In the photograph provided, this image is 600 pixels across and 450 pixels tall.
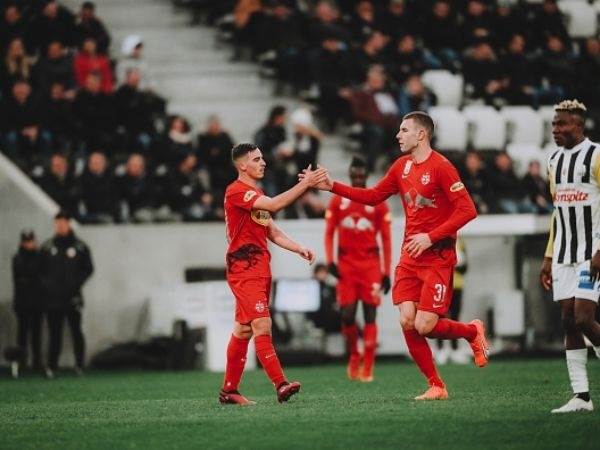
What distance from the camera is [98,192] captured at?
20844mm

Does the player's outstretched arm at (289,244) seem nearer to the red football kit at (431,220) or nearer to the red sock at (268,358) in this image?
the red football kit at (431,220)

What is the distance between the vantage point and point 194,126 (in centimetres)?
2420

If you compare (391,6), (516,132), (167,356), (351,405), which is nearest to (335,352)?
(167,356)

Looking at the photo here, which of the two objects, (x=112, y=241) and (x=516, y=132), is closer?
(x=112, y=241)

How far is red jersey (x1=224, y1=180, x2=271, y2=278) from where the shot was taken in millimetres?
11305

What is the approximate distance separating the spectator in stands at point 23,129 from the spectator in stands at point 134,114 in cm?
121

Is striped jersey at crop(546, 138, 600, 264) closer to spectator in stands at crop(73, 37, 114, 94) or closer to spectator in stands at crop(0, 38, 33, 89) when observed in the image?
spectator in stands at crop(73, 37, 114, 94)

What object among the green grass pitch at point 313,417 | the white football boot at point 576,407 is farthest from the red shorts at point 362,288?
the white football boot at point 576,407

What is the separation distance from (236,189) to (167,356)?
9.03 meters

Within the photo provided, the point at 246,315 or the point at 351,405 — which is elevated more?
the point at 246,315

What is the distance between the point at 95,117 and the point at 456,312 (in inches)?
250

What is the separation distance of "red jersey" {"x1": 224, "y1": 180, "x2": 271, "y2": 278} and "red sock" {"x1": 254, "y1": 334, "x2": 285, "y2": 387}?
0.52 metres

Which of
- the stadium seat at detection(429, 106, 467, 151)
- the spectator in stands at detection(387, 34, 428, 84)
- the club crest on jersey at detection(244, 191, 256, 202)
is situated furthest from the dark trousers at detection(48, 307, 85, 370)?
the club crest on jersey at detection(244, 191, 256, 202)

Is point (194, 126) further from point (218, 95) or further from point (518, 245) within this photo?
point (518, 245)
